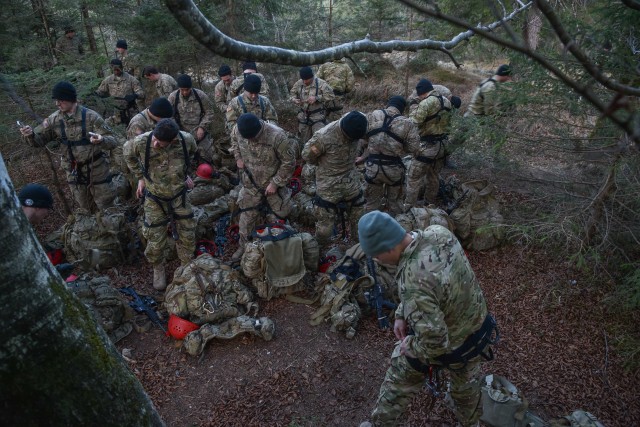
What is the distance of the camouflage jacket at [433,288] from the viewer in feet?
10.2

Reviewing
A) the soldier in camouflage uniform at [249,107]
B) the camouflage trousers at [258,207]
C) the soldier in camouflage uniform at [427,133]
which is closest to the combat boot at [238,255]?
the camouflage trousers at [258,207]

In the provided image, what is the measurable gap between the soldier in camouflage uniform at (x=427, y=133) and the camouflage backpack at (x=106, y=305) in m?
5.52

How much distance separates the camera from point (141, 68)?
40.2 feet

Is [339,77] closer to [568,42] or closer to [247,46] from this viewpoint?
[247,46]

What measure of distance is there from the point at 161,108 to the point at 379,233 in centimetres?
510

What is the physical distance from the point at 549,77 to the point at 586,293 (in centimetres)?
325

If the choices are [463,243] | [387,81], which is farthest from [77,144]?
[387,81]

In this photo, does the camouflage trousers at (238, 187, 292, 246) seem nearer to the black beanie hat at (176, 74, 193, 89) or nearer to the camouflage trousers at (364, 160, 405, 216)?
the camouflage trousers at (364, 160, 405, 216)

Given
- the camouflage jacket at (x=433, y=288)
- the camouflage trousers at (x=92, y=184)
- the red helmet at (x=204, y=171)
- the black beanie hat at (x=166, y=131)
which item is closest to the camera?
the camouflage jacket at (x=433, y=288)

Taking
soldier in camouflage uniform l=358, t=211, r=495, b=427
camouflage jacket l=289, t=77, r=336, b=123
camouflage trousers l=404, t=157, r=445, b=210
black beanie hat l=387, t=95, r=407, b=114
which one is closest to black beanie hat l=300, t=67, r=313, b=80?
camouflage jacket l=289, t=77, r=336, b=123

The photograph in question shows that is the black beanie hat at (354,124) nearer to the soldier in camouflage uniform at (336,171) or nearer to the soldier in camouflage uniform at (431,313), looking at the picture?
the soldier in camouflage uniform at (336,171)

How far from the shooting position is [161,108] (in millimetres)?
6660

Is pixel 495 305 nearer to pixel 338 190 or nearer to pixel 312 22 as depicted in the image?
pixel 338 190

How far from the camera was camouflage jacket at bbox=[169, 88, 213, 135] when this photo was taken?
9.16 meters
